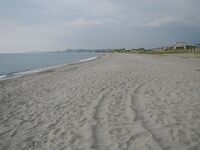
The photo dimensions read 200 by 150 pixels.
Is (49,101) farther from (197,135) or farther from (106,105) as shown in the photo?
(197,135)

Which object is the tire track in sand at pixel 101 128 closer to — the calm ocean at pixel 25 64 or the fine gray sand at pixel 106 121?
the fine gray sand at pixel 106 121

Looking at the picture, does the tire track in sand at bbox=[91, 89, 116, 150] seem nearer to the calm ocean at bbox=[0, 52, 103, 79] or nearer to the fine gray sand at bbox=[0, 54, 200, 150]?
the fine gray sand at bbox=[0, 54, 200, 150]

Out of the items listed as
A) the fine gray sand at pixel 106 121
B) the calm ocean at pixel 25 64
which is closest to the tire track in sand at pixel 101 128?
the fine gray sand at pixel 106 121

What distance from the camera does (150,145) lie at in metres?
4.62

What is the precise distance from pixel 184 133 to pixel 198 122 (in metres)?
0.87

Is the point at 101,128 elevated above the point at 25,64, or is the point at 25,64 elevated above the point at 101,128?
the point at 101,128

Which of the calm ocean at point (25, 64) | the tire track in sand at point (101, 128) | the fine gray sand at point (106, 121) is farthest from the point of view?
the calm ocean at point (25, 64)

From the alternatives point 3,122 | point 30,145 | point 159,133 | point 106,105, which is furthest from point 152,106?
point 3,122

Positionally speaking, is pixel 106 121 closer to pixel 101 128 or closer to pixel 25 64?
pixel 101 128

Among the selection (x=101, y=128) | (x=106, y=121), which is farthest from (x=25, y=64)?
(x=101, y=128)

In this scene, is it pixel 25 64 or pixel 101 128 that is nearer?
pixel 101 128

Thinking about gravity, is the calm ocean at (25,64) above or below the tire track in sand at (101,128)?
below

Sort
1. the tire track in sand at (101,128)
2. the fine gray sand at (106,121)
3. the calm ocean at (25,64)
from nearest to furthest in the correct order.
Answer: the tire track in sand at (101,128) → the fine gray sand at (106,121) → the calm ocean at (25,64)

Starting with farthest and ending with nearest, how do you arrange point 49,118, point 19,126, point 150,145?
point 49,118, point 19,126, point 150,145
